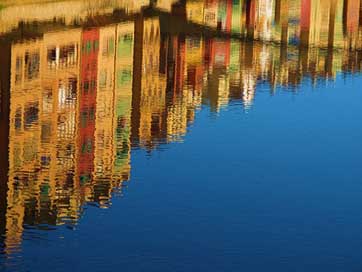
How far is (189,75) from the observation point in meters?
44.5

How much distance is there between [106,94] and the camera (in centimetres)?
4338

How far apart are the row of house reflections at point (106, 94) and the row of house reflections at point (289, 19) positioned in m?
3.80

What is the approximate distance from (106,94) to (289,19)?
2633 centimetres

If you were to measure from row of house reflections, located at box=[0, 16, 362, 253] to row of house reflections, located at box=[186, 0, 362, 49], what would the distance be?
3797 mm

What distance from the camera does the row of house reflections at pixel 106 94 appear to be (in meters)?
29.1

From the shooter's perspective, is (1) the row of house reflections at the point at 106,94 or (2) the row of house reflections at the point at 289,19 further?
(2) the row of house reflections at the point at 289,19

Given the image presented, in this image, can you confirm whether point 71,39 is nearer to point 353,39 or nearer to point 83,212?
point 353,39

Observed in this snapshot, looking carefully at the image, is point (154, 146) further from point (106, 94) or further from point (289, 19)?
point (289, 19)

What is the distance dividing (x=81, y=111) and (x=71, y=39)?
34.4ft

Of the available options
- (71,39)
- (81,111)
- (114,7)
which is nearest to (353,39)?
(114,7)

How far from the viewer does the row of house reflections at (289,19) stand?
59.8 metres

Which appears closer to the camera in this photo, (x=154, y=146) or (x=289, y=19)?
(x=154, y=146)

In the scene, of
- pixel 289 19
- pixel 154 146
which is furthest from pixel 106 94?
pixel 289 19

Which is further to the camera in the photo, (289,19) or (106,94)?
(289,19)
